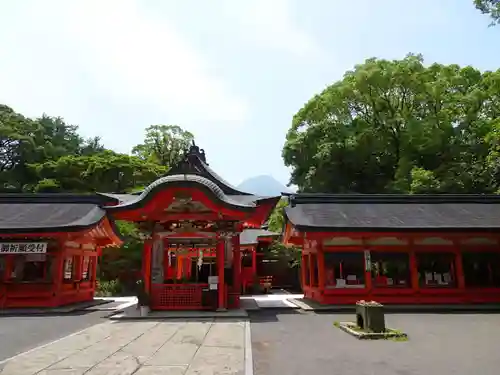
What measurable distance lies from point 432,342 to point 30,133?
4819 cm

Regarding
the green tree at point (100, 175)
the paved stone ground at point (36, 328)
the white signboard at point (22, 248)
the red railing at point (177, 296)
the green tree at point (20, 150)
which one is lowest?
the paved stone ground at point (36, 328)

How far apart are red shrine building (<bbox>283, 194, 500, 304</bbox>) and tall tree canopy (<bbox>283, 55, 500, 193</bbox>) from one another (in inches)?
442

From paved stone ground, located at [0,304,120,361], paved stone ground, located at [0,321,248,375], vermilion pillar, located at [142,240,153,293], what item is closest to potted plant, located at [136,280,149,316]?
vermilion pillar, located at [142,240,153,293]

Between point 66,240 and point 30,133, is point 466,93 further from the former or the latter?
point 30,133

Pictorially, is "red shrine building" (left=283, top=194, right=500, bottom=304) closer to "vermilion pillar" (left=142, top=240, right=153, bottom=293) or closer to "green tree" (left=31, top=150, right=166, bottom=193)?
"vermilion pillar" (left=142, top=240, right=153, bottom=293)

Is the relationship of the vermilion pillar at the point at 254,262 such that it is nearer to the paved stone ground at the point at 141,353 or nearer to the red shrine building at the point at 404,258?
the red shrine building at the point at 404,258

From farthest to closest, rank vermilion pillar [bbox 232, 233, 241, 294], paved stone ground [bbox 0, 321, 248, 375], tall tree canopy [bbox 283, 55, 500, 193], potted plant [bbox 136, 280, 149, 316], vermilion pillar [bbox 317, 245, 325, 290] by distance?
1. tall tree canopy [bbox 283, 55, 500, 193]
2. vermilion pillar [bbox 317, 245, 325, 290]
3. vermilion pillar [bbox 232, 233, 241, 294]
4. potted plant [bbox 136, 280, 149, 316]
5. paved stone ground [bbox 0, 321, 248, 375]

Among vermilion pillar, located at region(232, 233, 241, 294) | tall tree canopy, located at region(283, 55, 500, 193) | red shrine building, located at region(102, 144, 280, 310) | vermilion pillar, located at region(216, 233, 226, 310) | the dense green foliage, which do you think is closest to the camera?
red shrine building, located at region(102, 144, 280, 310)

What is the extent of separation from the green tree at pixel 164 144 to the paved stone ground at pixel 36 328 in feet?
102

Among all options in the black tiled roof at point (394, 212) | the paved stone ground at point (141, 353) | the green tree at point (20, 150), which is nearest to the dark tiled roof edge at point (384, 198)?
the black tiled roof at point (394, 212)

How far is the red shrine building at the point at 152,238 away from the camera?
14.7 meters

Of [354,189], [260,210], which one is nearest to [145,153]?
[354,189]

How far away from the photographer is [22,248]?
16406mm

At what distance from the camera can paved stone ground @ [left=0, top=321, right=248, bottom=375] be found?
6426 mm
